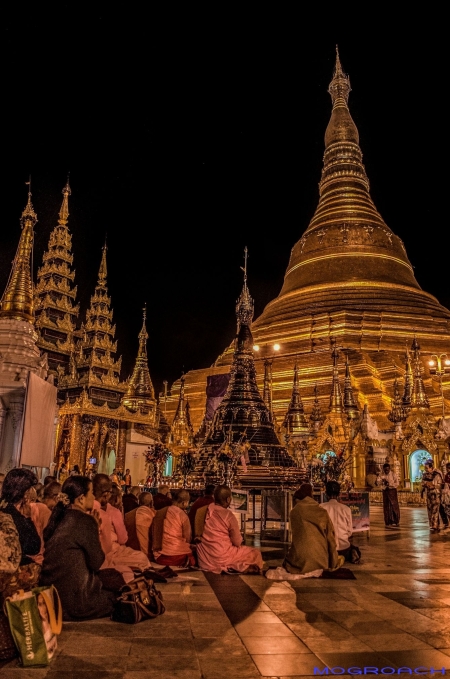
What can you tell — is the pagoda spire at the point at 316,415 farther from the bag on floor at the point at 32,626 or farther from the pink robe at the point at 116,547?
the bag on floor at the point at 32,626

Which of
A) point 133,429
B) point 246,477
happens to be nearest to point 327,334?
point 133,429

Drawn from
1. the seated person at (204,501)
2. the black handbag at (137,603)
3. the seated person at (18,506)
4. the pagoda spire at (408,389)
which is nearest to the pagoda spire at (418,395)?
the pagoda spire at (408,389)

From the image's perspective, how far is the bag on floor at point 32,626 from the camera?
130 inches

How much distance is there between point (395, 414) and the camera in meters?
23.2

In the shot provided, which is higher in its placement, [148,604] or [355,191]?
[355,191]

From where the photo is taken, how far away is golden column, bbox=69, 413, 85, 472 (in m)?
27.0

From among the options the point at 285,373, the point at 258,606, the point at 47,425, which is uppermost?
the point at 285,373

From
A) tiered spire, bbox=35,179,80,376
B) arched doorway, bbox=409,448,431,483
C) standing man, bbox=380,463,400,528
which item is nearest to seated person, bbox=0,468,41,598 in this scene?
standing man, bbox=380,463,400,528

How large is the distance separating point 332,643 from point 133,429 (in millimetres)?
26963

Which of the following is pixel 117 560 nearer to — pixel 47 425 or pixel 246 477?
pixel 246 477

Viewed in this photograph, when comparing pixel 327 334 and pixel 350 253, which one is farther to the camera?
pixel 350 253

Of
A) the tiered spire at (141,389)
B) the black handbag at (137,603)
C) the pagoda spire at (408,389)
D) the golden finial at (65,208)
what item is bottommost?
the black handbag at (137,603)

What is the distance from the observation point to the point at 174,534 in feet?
22.7

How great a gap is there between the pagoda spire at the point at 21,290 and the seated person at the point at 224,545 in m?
9.18
